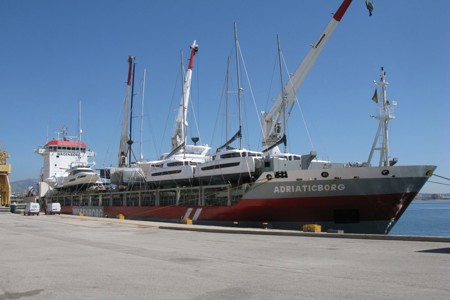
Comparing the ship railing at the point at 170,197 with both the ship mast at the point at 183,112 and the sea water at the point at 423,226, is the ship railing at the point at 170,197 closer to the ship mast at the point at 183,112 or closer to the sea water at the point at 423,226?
the ship mast at the point at 183,112

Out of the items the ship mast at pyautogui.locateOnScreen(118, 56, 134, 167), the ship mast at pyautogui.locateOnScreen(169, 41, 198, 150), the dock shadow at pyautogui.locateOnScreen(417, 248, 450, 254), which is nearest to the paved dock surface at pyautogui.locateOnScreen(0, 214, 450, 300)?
the dock shadow at pyautogui.locateOnScreen(417, 248, 450, 254)

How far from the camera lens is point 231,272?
31.1 ft

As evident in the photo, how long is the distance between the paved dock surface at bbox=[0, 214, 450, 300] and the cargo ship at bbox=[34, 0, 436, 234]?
33.5 ft

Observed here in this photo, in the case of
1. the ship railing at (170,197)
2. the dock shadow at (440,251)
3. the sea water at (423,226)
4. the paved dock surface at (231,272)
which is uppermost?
the ship railing at (170,197)

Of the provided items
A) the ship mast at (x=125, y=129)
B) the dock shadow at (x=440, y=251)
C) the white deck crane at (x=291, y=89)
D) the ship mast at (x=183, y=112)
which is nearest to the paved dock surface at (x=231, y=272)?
the dock shadow at (x=440, y=251)

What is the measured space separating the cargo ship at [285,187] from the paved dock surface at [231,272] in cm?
1020

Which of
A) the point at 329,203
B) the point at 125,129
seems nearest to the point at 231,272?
the point at 329,203

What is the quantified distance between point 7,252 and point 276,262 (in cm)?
846

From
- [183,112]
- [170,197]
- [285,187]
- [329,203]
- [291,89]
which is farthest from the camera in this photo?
[183,112]

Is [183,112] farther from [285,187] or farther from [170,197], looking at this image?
[285,187]

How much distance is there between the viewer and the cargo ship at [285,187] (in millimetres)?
24797

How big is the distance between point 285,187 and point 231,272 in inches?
692

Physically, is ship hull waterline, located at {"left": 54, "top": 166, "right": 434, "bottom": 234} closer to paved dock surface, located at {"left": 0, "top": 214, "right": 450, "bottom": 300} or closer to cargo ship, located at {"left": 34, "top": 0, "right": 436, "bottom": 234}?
cargo ship, located at {"left": 34, "top": 0, "right": 436, "bottom": 234}

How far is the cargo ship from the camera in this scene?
24797 millimetres
